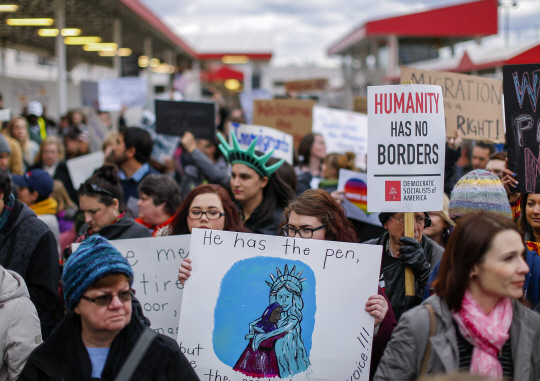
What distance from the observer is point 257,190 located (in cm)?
470

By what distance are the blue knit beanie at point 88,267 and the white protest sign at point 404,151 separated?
1.48m

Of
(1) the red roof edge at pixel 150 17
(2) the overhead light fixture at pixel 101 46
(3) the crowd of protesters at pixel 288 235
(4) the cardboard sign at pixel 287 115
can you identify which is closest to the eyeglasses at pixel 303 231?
(3) the crowd of protesters at pixel 288 235

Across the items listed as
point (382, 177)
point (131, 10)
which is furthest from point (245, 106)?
point (382, 177)

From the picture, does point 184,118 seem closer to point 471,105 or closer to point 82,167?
point 82,167

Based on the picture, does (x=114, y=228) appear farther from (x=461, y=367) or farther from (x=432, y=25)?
(x=432, y=25)

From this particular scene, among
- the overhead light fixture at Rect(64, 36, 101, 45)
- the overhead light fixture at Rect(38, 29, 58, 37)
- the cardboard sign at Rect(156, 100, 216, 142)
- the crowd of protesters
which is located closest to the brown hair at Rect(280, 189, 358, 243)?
the crowd of protesters

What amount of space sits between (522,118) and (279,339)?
2.09 m

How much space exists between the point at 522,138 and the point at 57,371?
294 cm

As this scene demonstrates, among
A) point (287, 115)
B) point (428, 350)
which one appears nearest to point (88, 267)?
point (428, 350)

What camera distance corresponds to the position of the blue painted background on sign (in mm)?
2791

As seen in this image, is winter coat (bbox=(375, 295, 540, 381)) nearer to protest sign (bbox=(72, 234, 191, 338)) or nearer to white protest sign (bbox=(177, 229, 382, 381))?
white protest sign (bbox=(177, 229, 382, 381))

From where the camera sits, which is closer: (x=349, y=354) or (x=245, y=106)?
(x=349, y=354)

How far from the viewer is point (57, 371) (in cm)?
216

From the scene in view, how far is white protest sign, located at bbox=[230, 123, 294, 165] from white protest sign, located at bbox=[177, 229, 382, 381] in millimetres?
3301
